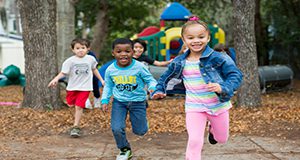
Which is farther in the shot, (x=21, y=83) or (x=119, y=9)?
(x=119, y=9)

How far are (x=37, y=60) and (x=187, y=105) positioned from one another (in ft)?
16.3

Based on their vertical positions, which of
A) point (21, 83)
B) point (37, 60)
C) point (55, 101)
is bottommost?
point (21, 83)

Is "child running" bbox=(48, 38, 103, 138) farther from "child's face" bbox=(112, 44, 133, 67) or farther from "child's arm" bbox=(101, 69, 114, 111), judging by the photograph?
"child's face" bbox=(112, 44, 133, 67)

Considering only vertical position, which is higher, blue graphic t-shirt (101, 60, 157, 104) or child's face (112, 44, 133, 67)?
child's face (112, 44, 133, 67)

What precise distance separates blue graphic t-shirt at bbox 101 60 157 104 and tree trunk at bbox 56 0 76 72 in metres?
9.00

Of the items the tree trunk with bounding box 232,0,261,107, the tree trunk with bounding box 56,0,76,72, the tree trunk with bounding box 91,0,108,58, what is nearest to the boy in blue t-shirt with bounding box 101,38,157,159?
the tree trunk with bounding box 232,0,261,107

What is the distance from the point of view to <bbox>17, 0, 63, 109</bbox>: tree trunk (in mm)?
9039

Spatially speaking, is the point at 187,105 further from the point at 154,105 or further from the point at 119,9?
the point at 119,9

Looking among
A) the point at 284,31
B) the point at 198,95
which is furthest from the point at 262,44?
the point at 198,95

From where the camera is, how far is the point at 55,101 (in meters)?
9.28

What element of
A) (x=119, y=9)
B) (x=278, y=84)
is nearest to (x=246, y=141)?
(x=278, y=84)

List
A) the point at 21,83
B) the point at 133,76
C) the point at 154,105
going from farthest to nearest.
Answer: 1. the point at 21,83
2. the point at 154,105
3. the point at 133,76

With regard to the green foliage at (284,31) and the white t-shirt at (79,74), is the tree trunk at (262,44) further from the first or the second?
the white t-shirt at (79,74)

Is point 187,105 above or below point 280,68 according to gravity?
above
